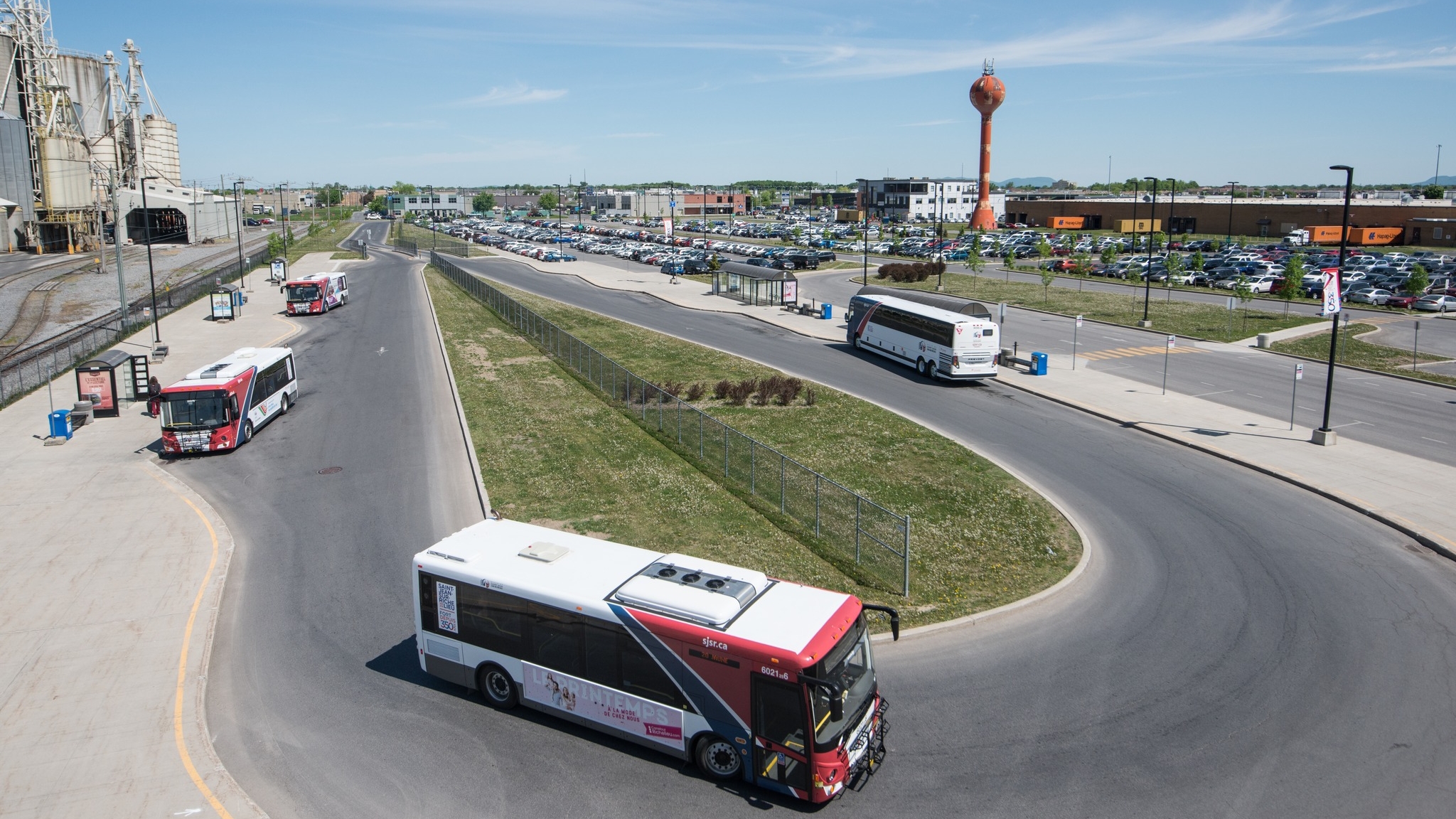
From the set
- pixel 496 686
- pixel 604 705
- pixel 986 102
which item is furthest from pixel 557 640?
pixel 986 102

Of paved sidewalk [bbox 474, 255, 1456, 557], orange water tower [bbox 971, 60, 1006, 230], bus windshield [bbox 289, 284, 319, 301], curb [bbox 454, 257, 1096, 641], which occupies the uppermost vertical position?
orange water tower [bbox 971, 60, 1006, 230]

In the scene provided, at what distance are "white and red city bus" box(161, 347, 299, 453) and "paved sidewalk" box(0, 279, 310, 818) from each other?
1334 mm

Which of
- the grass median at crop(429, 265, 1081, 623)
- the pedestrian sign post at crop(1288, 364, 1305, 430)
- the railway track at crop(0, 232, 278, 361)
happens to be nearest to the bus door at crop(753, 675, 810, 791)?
the grass median at crop(429, 265, 1081, 623)

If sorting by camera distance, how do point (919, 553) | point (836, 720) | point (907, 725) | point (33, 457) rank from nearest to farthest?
point (836, 720) → point (907, 725) → point (919, 553) → point (33, 457)

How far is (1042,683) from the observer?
14727 mm

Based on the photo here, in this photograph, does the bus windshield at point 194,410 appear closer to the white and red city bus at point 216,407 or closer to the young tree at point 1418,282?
the white and red city bus at point 216,407

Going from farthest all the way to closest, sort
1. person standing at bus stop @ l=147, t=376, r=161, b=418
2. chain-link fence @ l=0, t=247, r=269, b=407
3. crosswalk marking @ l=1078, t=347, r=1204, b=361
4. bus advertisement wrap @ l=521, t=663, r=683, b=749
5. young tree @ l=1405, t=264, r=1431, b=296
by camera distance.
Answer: young tree @ l=1405, t=264, r=1431, b=296 → crosswalk marking @ l=1078, t=347, r=1204, b=361 → chain-link fence @ l=0, t=247, r=269, b=407 → person standing at bus stop @ l=147, t=376, r=161, b=418 → bus advertisement wrap @ l=521, t=663, r=683, b=749

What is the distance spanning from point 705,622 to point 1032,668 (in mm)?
6510

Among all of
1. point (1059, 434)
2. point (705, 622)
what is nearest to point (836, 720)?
point (705, 622)

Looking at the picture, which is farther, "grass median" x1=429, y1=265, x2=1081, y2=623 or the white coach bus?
the white coach bus

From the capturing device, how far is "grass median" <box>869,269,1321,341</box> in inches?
2019

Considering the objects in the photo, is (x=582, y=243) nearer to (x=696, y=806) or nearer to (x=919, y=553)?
(x=919, y=553)

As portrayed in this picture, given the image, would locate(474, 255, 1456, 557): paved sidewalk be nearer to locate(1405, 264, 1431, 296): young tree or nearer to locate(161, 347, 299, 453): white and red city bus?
locate(1405, 264, 1431, 296): young tree

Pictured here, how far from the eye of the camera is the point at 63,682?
14.9 meters
